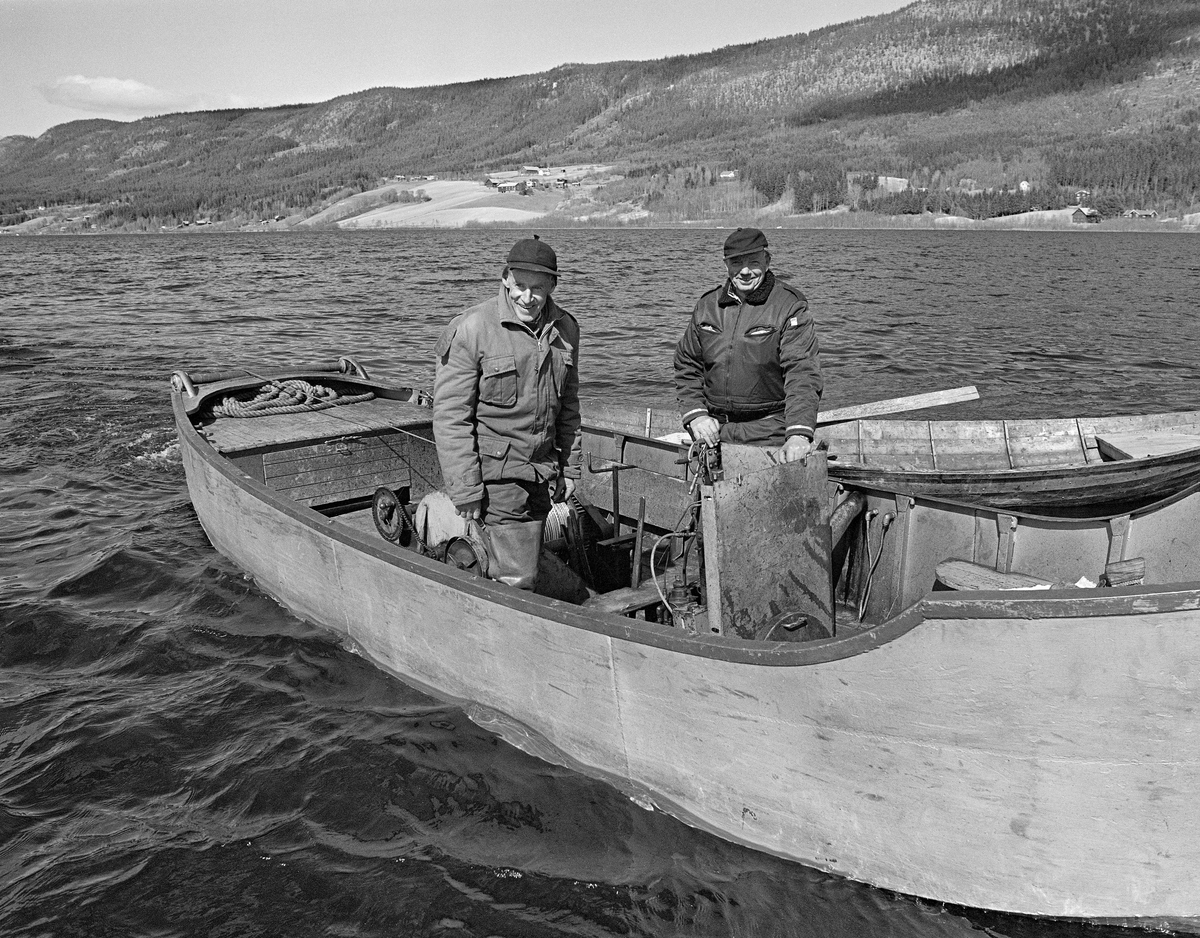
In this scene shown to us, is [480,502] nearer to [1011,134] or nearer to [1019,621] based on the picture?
[1019,621]

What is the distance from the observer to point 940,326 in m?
25.7

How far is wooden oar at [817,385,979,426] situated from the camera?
30.9 feet

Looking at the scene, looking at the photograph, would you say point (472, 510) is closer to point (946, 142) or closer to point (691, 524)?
point (691, 524)

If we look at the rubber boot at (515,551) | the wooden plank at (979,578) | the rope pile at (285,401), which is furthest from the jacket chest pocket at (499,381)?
the rope pile at (285,401)

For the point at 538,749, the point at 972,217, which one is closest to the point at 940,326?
the point at 538,749

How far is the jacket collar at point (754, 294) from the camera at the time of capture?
5391 mm

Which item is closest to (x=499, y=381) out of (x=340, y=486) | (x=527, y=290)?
(x=527, y=290)

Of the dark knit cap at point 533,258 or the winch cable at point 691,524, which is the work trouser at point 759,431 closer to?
the winch cable at point 691,524

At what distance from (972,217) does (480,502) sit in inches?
3745

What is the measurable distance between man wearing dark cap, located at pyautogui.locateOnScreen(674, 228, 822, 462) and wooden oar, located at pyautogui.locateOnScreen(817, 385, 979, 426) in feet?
12.1

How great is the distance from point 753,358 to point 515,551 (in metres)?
1.75

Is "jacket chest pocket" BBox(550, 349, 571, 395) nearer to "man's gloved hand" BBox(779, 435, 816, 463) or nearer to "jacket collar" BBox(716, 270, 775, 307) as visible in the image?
"jacket collar" BBox(716, 270, 775, 307)

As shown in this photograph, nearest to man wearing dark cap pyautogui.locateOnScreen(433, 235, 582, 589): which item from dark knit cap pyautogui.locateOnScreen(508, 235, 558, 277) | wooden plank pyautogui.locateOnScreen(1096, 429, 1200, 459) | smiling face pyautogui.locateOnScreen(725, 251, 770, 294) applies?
dark knit cap pyautogui.locateOnScreen(508, 235, 558, 277)

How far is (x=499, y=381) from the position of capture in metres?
4.88
